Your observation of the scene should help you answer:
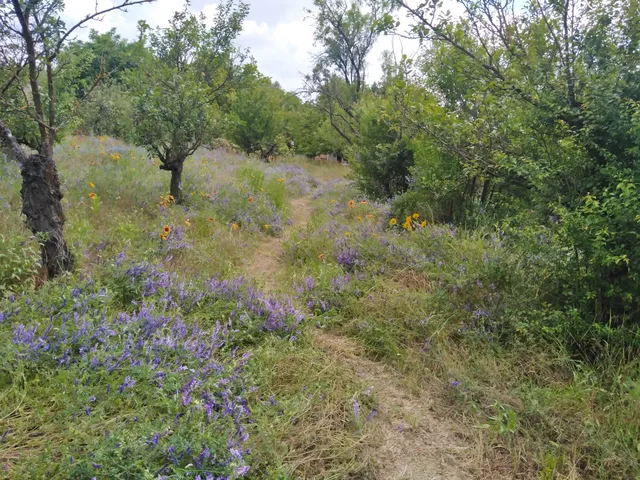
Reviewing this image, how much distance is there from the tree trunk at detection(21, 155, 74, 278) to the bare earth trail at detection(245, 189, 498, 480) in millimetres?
2267

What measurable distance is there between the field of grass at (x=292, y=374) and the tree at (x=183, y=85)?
2.49 meters

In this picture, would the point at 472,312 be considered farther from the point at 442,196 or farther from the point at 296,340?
the point at 442,196

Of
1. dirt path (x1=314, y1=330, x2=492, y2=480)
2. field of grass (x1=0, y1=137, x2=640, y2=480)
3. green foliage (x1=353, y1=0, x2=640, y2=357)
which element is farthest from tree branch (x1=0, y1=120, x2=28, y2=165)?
green foliage (x1=353, y1=0, x2=640, y2=357)

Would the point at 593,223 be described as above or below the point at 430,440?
above

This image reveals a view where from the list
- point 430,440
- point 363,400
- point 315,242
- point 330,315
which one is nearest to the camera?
point 430,440

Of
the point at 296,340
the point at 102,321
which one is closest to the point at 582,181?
the point at 296,340

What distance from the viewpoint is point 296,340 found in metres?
3.12

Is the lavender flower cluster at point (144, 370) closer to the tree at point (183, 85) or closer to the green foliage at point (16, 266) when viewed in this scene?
the green foliage at point (16, 266)

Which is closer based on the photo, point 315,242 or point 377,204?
point 315,242

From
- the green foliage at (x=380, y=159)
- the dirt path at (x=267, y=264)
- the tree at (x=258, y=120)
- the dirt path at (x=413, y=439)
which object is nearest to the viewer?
the dirt path at (x=413, y=439)

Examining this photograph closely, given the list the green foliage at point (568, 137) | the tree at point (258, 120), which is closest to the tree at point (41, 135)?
the green foliage at point (568, 137)

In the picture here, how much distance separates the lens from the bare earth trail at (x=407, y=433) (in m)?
2.15

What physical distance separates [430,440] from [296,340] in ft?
3.98

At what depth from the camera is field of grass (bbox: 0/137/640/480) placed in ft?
6.10
